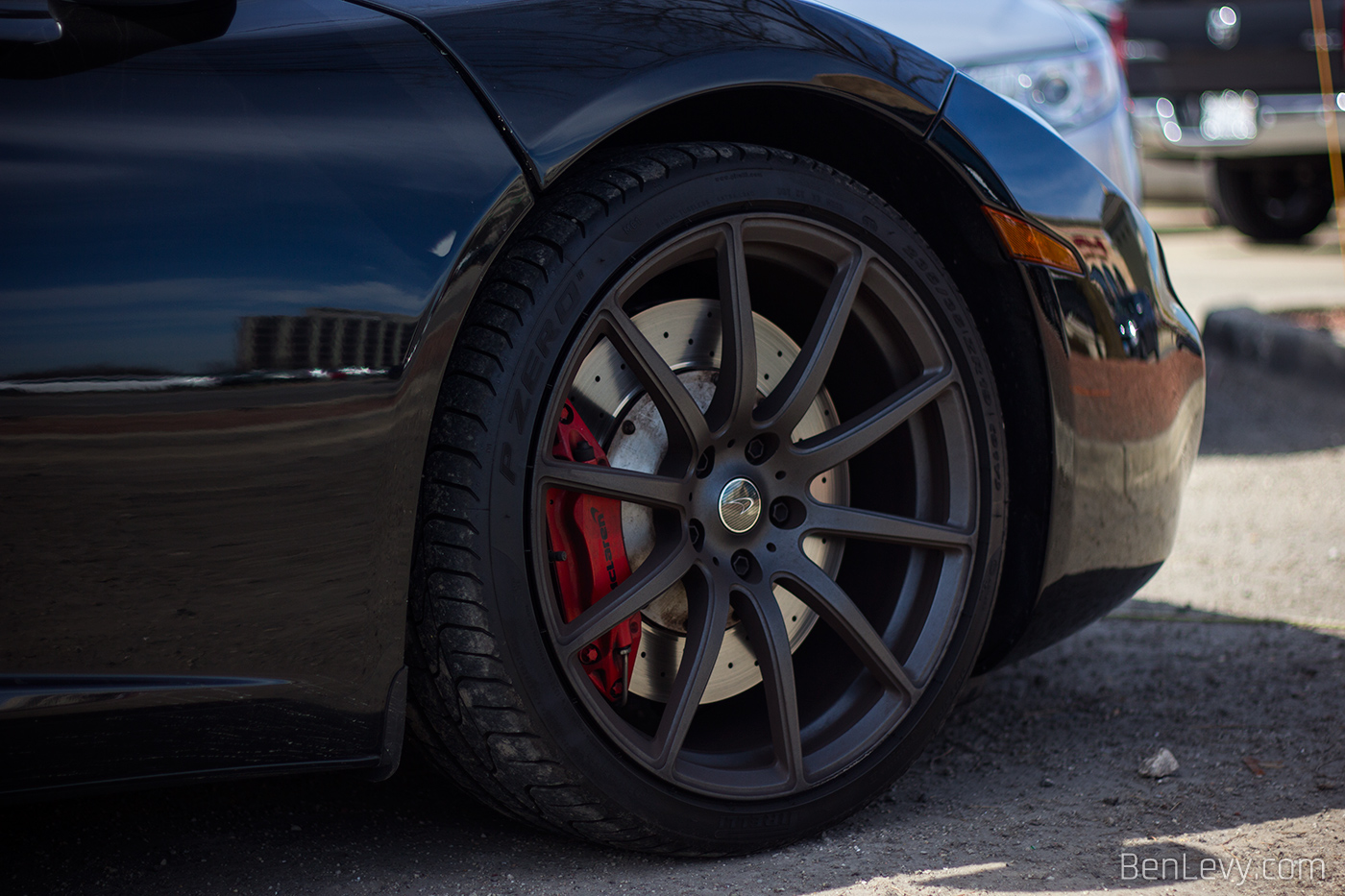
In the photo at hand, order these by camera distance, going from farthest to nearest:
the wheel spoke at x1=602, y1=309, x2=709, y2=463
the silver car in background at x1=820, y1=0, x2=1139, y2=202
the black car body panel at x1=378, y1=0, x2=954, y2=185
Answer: the silver car in background at x1=820, y1=0, x2=1139, y2=202 < the wheel spoke at x1=602, y1=309, x2=709, y2=463 < the black car body panel at x1=378, y1=0, x2=954, y2=185

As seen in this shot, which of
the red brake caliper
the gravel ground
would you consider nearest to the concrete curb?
the gravel ground

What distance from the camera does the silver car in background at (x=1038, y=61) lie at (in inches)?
135

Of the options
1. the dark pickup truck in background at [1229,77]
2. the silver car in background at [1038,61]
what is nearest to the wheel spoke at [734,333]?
the silver car in background at [1038,61]

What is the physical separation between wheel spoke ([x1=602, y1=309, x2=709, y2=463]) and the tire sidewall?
60 mm

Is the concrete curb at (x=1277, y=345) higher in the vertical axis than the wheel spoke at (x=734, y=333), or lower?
lower

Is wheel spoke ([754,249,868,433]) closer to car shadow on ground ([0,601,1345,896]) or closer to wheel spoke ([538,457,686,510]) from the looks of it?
wheel spoke ([538,457,686,510])

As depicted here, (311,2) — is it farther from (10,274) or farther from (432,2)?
(10,274)

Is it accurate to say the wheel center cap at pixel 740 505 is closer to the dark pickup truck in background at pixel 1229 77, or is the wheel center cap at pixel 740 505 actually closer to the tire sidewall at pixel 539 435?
the tire sidewall at pixel 539 435

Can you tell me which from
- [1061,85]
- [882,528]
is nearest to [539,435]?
[882,528]

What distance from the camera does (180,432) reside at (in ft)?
4.17

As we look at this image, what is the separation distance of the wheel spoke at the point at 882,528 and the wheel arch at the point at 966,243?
152mm

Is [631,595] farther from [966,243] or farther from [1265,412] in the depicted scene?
[1265,412]

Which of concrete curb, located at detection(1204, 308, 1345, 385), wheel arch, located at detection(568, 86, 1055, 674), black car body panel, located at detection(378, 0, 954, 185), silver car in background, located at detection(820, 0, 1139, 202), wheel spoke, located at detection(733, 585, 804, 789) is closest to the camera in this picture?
black car body panel, located at detection(378, 0, 954, 185)

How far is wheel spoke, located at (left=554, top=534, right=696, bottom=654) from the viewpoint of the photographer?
1521 millimetres
